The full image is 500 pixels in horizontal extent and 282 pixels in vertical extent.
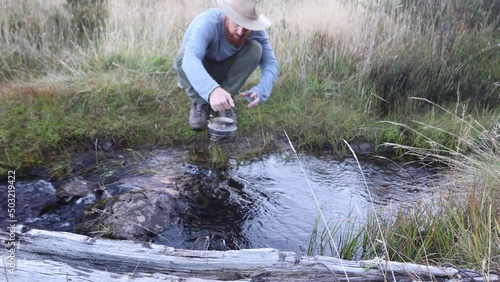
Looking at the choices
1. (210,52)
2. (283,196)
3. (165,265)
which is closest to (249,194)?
(283,196)

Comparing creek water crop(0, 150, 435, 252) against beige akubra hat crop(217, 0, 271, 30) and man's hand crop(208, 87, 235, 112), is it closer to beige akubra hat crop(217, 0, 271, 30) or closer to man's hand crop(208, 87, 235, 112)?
man's hand crop(208, 87, 235, 112)

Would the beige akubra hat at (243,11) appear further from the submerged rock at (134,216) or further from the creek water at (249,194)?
the submerged rock at (134,216)

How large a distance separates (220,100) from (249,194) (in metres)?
0.85

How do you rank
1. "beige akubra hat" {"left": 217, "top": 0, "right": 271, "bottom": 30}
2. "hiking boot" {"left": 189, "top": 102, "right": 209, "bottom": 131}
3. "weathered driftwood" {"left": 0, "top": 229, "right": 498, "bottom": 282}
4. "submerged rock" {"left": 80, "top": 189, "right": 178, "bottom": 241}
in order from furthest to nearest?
1. "hiking boot" {"left": 189, "top": 102, "right": 209, "bottom": 131}
2. "beige akubra hat" {"left": 217, "top": 0, "right": 271, "bottom": 30}
3. "submerged rock" {"left": 80, "top": 189, "right": 178, "bottom": 241}
4. "weathered driftwood" {"left": 0, "top": 229, "right": 498, "bottom": 282}

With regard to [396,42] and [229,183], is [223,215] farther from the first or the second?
[396,42]

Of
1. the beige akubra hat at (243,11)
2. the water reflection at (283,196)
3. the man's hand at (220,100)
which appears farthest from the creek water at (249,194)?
the beige akubra hat at (243,11)

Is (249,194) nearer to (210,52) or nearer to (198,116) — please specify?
(198,116)

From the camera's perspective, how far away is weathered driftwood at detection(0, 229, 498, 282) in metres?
2.04

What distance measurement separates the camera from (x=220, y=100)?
289 centimetres

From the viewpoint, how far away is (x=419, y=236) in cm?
257

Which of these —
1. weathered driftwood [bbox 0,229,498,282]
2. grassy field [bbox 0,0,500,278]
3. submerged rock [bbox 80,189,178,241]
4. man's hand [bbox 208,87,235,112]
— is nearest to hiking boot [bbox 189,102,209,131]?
grassy field [bbox 0,0,500,278]

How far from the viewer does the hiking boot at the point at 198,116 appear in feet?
13.0

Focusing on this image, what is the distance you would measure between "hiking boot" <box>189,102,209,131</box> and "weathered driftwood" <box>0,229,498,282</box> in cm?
184

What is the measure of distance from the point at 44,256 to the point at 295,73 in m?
3.25
